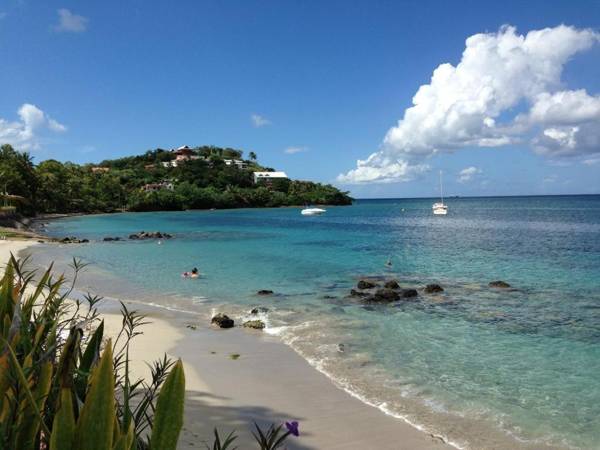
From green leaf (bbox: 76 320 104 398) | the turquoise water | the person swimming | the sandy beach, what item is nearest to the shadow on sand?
the sandy beach

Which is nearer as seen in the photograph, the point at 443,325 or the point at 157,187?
the point at 443,325

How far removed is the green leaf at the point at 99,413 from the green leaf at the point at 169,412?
25cm

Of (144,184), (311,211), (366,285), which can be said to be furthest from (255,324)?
(144,184)

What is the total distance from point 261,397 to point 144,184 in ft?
428

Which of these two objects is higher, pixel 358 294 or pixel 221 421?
pixel 221 421

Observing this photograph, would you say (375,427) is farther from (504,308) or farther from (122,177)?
(122,177)

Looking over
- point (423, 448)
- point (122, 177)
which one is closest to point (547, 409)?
point (423, 448)

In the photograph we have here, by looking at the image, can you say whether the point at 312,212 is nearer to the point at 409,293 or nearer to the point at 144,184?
the point at 144,184

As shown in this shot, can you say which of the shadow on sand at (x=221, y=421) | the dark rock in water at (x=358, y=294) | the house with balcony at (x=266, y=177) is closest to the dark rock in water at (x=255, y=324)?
the shadow on sand at (x=221, y=421)

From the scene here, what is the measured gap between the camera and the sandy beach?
6.10m

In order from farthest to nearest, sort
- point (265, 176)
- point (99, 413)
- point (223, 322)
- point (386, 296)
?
point (265, 176)
point (386, 296)
point (223, 322)
point (99, 413)

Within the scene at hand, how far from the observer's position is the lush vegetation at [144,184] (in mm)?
75250

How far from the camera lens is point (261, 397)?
7543mm

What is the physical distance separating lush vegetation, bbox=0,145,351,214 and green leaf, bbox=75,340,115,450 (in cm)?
7089
